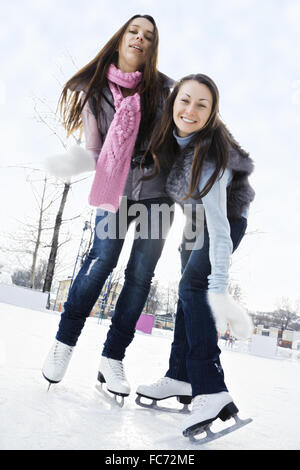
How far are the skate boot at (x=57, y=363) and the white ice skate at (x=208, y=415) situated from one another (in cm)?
53

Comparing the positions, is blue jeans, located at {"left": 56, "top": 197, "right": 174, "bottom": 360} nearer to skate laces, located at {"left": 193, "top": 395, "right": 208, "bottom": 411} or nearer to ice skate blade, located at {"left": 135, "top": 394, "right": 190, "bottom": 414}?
ice skate blade, located at {"left": 135, "top": 394, "right": 190, "bottom": 414}

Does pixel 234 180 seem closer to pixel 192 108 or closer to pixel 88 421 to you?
pixel 192 108

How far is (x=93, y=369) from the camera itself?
205 cm

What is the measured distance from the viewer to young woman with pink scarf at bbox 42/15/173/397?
1496 millimetres

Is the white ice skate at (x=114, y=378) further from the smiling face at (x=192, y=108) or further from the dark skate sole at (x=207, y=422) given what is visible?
the smiling face at (x=192, y=108)

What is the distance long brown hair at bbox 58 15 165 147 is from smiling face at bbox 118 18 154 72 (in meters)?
0.02

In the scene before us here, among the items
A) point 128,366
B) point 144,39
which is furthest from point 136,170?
point 128,366

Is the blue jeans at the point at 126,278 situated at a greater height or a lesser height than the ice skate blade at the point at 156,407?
greater

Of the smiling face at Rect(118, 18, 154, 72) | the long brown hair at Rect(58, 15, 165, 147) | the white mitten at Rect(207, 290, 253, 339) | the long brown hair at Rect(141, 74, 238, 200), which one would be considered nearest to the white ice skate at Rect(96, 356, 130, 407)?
the white mitten at Rect(207, 290, 253, 339)

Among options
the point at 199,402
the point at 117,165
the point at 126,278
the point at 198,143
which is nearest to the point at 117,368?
the point at 126,278

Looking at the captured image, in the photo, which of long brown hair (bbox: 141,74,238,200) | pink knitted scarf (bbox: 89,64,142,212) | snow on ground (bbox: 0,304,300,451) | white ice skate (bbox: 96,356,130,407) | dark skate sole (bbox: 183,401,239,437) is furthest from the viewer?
pink knitted scarf (bbox: 89,64,142,212)

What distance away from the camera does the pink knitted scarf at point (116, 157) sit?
1494mm

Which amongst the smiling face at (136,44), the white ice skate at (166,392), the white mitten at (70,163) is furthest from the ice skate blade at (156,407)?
the smiling face at (136,44)

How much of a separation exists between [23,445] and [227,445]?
561 millimetres
